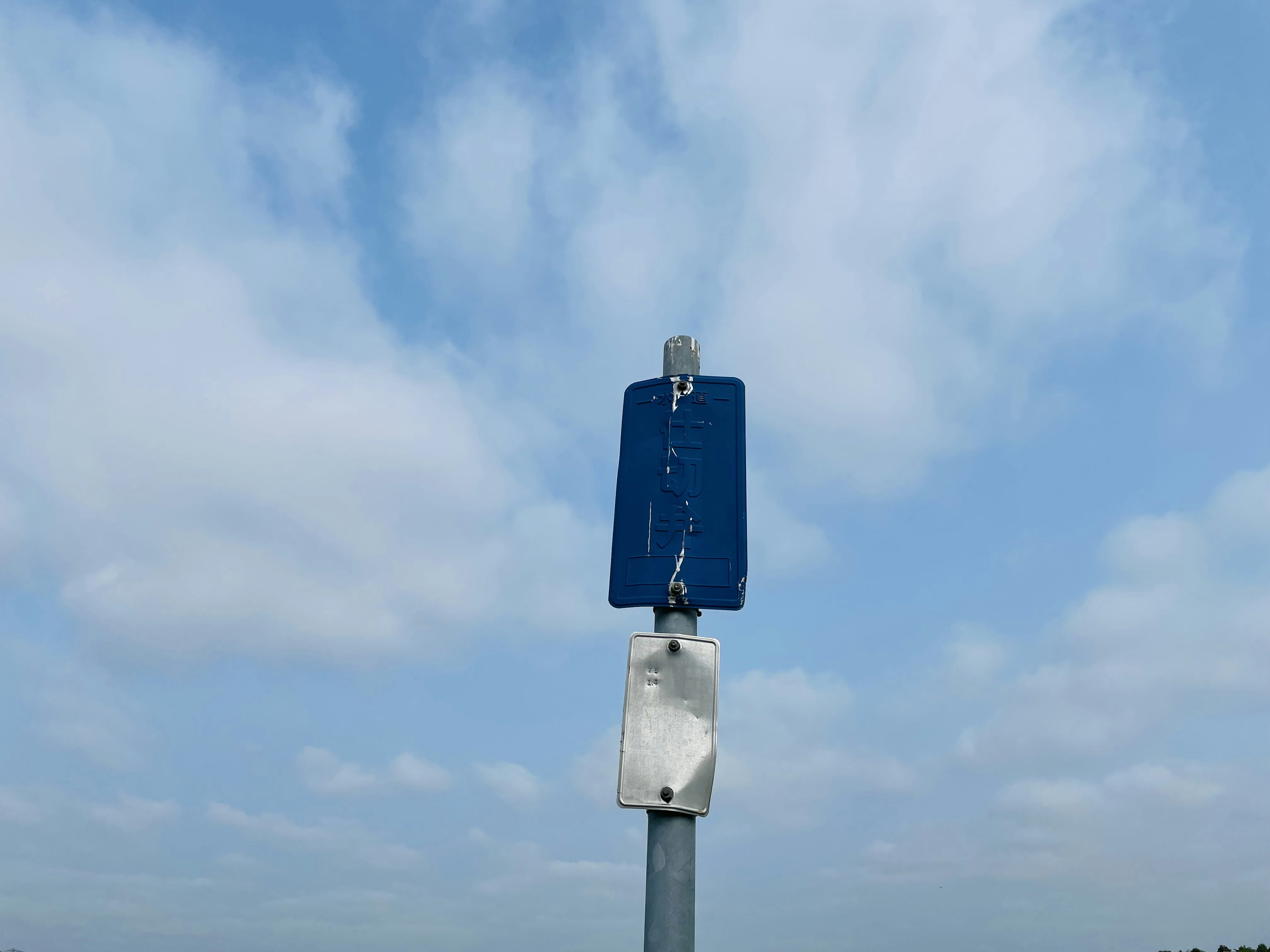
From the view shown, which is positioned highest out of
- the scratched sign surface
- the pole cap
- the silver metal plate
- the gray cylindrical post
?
the pole cap

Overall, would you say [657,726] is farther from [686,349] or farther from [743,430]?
[686,349]

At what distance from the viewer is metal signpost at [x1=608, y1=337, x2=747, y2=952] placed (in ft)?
11.6

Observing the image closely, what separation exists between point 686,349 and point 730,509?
840mm

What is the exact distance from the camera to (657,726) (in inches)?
145

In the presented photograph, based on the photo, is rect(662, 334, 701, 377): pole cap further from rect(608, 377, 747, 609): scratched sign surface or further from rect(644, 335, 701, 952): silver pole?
rect(644, 335, 701, 952): silver pole

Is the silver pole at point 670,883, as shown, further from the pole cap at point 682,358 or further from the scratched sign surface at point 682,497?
the pole cap at point 682,358

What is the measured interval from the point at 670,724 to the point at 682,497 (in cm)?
98

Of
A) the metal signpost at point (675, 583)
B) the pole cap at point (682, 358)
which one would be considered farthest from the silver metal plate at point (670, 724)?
the pole cap at point (682, 358)

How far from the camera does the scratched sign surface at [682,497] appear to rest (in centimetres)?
400

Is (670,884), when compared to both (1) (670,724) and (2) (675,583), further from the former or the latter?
(2) (675,583)

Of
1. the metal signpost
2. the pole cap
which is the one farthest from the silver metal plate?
the pole cap

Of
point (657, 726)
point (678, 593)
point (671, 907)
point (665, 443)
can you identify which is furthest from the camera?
point (665, 443)

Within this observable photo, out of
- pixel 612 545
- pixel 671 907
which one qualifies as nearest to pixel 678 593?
pixel 612 545

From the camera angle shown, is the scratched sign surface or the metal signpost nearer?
the metal signpost
